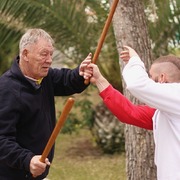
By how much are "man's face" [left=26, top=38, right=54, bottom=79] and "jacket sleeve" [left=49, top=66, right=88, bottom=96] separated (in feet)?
0.94

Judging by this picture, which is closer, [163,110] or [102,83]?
[163,110]

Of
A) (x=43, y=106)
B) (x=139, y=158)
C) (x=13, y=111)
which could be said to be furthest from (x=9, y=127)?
(x=139, y=158)

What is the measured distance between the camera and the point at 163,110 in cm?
294

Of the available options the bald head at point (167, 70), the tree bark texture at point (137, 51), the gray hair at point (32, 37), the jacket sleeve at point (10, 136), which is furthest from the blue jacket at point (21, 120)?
the tree bark texture at point (137, 51)

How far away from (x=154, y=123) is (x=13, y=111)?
79 centimetres

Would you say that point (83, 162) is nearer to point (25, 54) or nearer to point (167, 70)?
point (25, 54)

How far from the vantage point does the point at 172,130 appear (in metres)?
2.99

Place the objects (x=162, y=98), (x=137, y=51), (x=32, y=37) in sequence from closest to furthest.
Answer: (x=162, y=98) → (x=32, y=37) → (x=137, y=51)

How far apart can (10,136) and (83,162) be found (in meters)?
5.66

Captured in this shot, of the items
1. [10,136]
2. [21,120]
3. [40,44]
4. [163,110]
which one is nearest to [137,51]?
[40,44]

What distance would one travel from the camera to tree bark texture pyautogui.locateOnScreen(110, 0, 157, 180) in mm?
5000

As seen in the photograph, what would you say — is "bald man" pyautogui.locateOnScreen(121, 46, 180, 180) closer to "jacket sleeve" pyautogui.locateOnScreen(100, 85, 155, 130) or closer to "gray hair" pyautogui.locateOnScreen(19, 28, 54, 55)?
"jacket sleeve" pyautogui.locateOnScreen(100, 85, 155, 130)

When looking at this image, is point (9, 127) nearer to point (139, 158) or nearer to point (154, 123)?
point (154, 123)

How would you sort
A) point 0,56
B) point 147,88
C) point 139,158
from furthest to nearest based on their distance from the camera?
point 0,56, point 139,158, point 147,88
